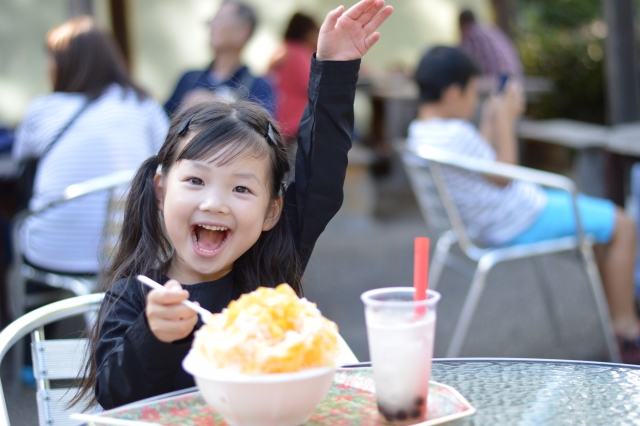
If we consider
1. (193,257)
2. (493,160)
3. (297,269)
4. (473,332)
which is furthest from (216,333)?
(473,332)

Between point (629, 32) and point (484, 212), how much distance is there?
1.92 metres

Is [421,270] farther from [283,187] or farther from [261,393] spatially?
[283,187]

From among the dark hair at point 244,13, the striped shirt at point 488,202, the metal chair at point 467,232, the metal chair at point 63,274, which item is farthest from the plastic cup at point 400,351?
the dark hair at point 244,13

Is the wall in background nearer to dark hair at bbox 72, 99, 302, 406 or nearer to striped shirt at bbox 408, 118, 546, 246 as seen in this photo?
striped shirt at bbox 408, 118, 546, 246

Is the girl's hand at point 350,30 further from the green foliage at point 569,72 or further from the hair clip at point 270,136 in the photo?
the green foliage at point 569,72

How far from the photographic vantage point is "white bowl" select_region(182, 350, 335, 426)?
833 mm

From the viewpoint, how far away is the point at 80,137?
9.94 feet

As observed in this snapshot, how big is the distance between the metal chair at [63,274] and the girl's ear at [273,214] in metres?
1.36

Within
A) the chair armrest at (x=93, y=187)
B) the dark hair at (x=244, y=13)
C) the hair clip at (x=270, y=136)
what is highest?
the dark hair at (x=244, y=13)

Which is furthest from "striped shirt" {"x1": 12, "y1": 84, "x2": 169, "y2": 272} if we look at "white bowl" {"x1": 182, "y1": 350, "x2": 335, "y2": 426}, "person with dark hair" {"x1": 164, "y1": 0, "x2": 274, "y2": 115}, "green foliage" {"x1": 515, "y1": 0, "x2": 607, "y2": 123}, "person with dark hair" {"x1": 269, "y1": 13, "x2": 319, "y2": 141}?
"green foliage" {"x1": 515, "y1": 0, "x2": 607, "y2": 123}

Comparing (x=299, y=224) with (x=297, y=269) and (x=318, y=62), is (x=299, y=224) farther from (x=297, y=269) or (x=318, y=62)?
(x=318, y=62)

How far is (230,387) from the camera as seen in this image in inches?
32.9

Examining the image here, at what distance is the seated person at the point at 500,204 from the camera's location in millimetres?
3207

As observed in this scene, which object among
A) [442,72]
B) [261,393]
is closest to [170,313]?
[261,393]
